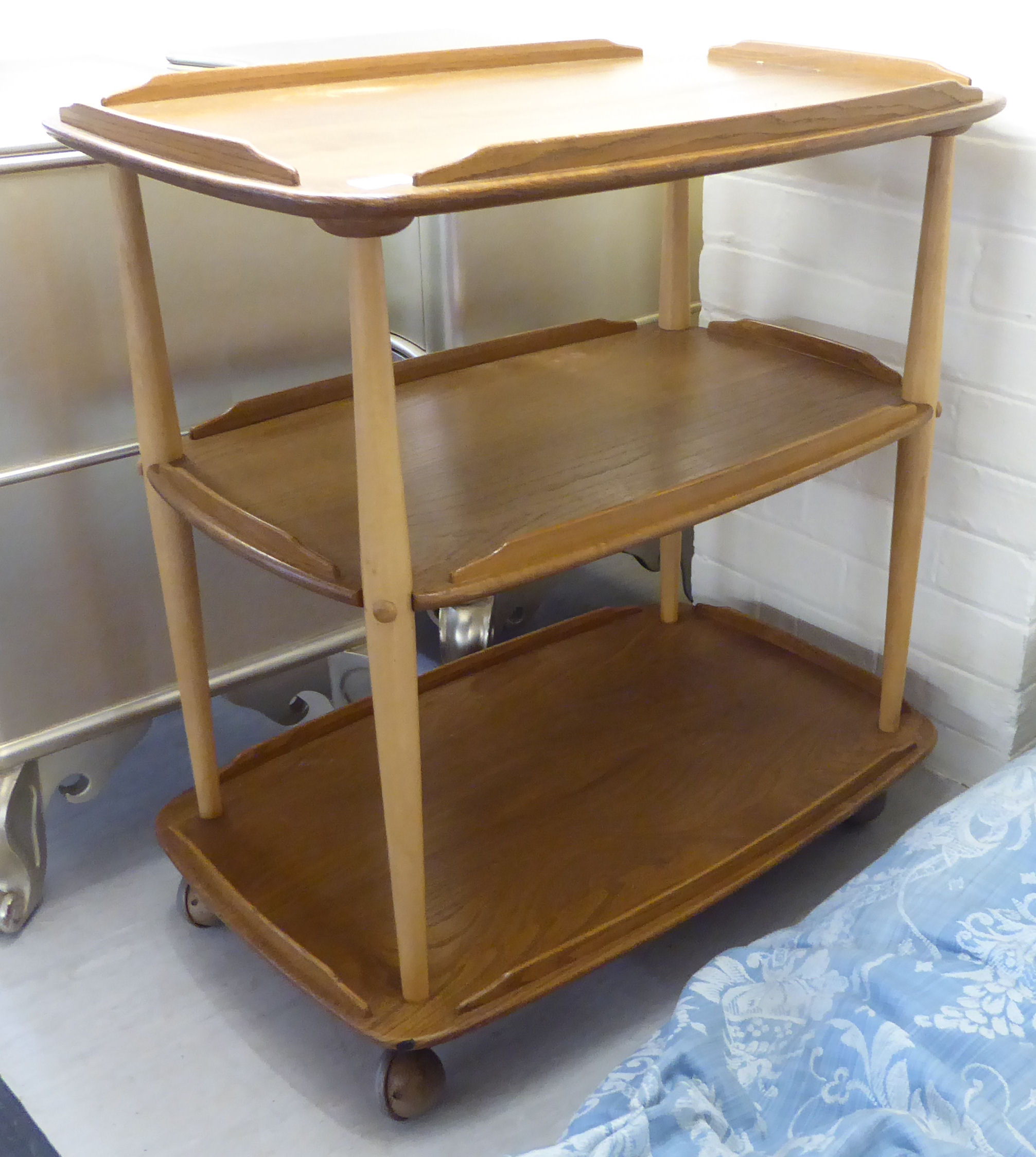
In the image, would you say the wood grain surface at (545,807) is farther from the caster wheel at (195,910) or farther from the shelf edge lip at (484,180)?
the shelf edge lip at (484,180)

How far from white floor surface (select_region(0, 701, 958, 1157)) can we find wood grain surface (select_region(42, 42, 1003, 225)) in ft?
2.30

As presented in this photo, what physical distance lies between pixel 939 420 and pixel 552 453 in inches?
18.3

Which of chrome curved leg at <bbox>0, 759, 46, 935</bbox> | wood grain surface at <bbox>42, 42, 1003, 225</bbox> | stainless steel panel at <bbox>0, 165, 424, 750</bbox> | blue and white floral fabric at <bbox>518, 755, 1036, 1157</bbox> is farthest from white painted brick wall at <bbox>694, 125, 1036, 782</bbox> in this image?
chrome curved leg at <bbox>0, 759, 46, 935</bbox>

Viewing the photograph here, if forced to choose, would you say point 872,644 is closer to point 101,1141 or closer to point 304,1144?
point 304,1144

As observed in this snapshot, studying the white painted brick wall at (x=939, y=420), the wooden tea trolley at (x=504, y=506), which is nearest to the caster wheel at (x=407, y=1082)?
the wooden tea trolley at (x=504, y=506)

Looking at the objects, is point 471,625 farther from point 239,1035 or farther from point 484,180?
point 484,180

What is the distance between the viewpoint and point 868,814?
1291mm

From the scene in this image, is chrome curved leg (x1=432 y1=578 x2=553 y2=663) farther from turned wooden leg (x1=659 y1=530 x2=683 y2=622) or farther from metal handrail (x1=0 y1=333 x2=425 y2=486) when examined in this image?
metal handrail (x1=0 y1=333 x2=425 y2=486)

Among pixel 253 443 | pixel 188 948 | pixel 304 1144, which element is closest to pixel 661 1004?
pixel 304 1144

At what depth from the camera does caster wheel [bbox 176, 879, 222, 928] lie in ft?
3.85

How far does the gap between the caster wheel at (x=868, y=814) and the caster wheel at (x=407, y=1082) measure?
51cm

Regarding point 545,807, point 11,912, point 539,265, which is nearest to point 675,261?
point 539,265

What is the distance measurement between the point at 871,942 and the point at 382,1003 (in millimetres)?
387

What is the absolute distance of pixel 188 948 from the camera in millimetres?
1175
